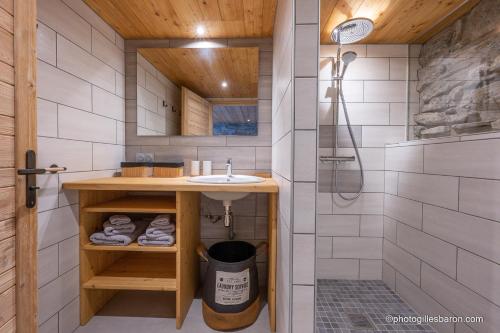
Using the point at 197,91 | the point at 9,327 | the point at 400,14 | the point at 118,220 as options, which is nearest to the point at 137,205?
the point at 118,220

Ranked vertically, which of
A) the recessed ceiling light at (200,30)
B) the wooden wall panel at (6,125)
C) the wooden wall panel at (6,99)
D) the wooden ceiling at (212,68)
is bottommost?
the wooden wall panel at (6,125)

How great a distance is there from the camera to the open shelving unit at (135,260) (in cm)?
146

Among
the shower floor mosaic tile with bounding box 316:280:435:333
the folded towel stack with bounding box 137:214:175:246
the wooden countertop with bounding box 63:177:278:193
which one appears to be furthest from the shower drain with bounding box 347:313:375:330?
the folded towel stack with bounding box 137:214:175:246

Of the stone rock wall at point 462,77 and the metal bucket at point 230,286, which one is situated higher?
the stone rock wall at point 462,77

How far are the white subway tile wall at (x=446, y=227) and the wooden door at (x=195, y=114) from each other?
61.1 inches

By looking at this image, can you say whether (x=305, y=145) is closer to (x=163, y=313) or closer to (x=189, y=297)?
(x=189, y=297)

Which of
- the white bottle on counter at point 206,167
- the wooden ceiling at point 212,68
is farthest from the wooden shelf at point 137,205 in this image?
the wooden ceiling at point 212,68

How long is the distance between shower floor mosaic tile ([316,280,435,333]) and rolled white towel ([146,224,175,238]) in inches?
44.2

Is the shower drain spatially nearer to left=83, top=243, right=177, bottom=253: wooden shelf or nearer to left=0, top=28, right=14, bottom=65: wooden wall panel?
left=83, top=243, right=177, bottom=253: wooden shelf

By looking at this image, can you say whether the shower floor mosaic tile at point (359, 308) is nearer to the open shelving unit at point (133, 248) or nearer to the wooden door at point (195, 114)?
the open shelving unit at point (133, 248)

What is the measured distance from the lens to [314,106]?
3.12 feet

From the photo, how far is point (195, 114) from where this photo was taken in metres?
2.01

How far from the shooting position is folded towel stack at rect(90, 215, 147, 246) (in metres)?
1.47

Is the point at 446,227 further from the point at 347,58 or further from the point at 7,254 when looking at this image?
the point at 7,254
